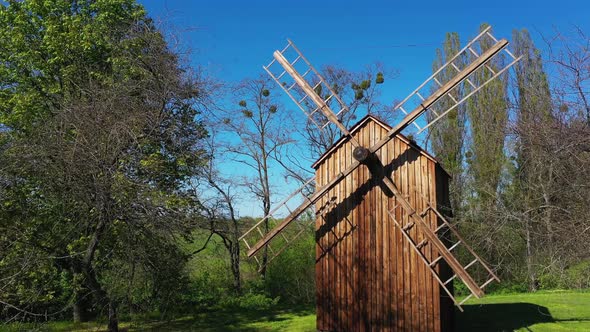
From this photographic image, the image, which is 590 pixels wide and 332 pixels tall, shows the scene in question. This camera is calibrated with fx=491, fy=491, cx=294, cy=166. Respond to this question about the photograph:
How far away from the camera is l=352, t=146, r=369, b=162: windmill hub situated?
1148cm

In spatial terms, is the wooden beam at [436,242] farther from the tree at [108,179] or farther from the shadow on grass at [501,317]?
the tree at [108,179]

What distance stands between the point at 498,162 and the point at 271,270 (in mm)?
12580

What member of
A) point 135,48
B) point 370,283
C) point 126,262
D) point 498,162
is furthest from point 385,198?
point 498,162

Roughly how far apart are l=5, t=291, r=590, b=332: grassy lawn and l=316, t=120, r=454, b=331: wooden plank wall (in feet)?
6.97

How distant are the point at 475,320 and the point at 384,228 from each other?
15.6 feet

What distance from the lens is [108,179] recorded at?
33.2 feet

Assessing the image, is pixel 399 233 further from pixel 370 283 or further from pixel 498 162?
pixel 498 162

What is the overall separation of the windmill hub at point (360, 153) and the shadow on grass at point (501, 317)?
5.28 metres

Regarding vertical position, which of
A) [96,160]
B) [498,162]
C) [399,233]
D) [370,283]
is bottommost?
[370,283]

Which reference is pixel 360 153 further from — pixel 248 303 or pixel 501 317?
pixel 248 303

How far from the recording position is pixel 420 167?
37.0 feet

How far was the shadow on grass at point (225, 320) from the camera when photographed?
554 inches

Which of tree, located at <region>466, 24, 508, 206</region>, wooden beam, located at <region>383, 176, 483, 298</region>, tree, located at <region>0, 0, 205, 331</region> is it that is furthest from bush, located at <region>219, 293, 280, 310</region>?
tree, located at <region>466, 24, 508, 206</region>

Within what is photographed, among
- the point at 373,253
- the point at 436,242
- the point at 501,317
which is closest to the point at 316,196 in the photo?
the point at 373,253
